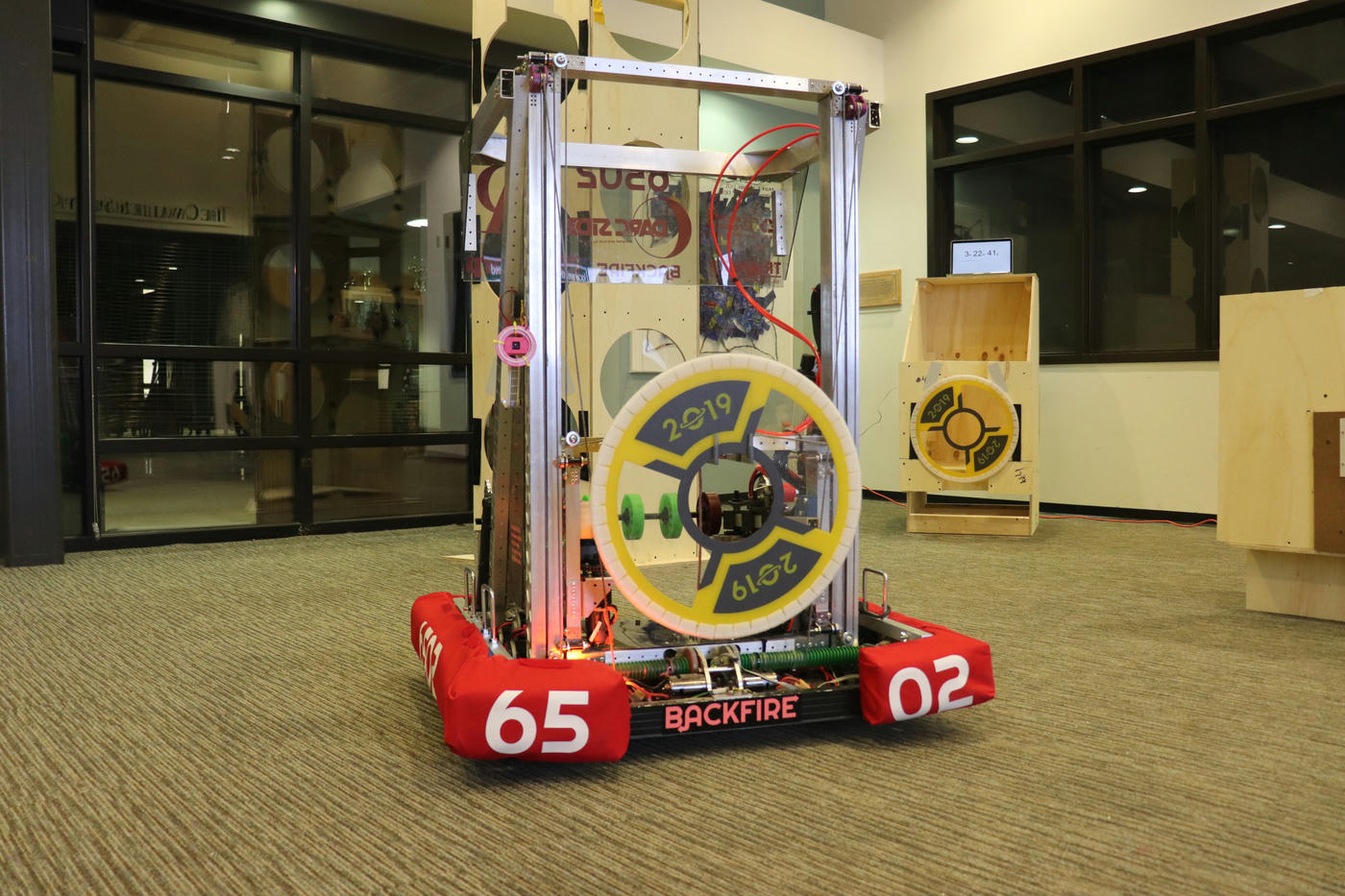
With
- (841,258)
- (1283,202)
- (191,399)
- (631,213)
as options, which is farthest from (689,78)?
(1283,202)

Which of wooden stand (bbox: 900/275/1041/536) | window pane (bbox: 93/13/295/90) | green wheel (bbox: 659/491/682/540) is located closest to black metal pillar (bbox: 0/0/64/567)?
window pane (bbox: 93/13/295/90)

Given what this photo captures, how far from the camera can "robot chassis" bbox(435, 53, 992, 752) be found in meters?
1.79

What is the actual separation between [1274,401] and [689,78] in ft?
6.42

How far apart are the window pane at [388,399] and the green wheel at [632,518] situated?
359cm

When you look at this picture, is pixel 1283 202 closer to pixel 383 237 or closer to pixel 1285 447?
pixel 1285 447

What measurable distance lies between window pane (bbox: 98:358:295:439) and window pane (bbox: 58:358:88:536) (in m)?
0.10

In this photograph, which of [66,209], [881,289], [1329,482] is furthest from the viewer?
[881,289]

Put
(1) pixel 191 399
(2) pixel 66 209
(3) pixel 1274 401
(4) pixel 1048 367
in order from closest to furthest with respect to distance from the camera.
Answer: (3) pixel 1274 401 < (2) pixel 66 209 < (1) pixel 191 399 < (4) pixel 1048 367

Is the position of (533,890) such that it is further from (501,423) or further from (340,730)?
(501,423)

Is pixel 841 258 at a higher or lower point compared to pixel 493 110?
lower

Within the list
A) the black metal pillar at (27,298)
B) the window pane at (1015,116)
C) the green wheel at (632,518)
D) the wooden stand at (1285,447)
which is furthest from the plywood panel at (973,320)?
the black metal pillar at (27,298)

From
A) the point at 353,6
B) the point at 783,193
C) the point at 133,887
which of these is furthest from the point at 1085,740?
the point at 353,6

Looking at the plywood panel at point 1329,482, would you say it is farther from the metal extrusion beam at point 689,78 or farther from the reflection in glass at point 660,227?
the metal extrusion beam at point 689,78

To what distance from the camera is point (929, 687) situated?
180 cm
